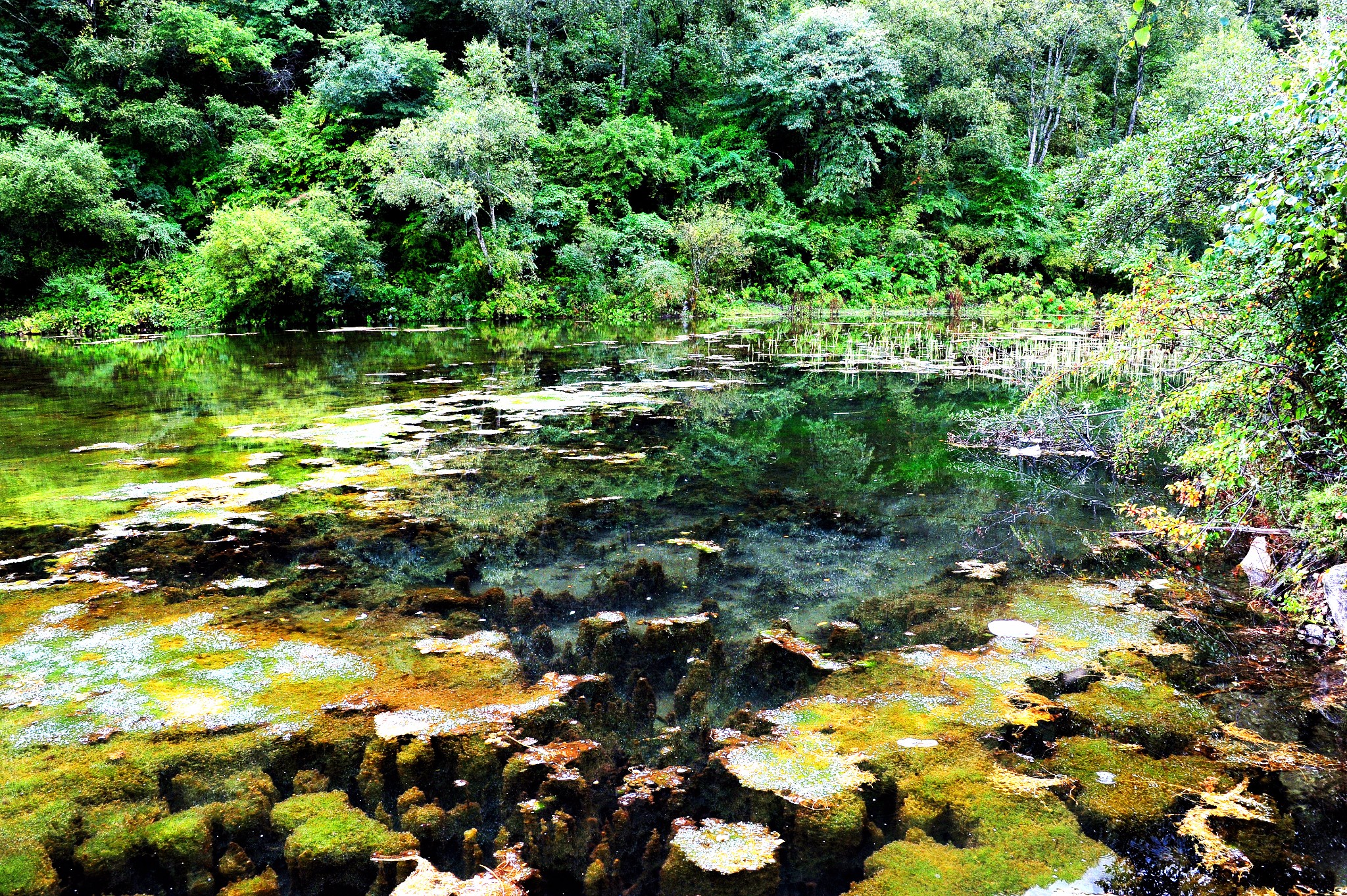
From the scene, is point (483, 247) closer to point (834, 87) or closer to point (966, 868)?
point (834, 87)

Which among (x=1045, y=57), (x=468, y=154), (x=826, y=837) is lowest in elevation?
(x=826, y=837)

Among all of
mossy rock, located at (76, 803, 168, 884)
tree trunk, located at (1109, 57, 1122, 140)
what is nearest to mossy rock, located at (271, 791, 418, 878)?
mossy rock, located at (76, 803, 168, 884)

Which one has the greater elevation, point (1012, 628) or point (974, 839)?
point (1012, 628)

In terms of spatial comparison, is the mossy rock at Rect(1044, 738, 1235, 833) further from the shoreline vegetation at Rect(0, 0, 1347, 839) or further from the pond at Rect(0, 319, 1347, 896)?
the shoreline vegetation at Rect(0, 0, 1347, 839)

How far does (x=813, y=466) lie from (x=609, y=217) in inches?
849

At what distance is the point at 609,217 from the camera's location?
26.7 m

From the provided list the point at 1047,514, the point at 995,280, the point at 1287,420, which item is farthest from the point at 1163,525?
the point at 995,280

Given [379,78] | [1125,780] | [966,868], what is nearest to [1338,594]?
[1125,780]

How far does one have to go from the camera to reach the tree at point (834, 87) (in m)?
27.2

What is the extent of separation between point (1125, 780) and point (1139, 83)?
3850 cm

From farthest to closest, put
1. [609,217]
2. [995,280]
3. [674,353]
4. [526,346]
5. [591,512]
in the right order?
[995,280]
[609,217]
[526,346]
[674,353]
[591,512]

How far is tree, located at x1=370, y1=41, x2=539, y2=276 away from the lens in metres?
21.1

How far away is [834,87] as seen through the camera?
27.8 meters

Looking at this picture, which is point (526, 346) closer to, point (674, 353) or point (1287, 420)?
point (674, 353)
